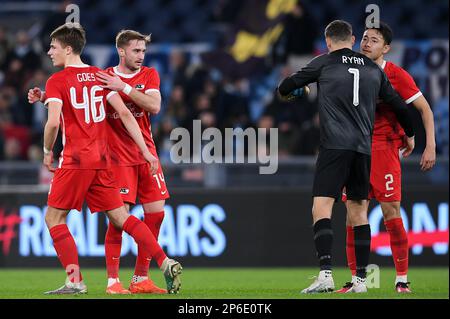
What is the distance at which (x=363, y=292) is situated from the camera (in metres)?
8.17

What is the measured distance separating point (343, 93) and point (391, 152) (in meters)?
1.06

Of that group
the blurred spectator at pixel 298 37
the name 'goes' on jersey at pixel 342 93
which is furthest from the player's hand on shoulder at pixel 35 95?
the blurred spectator at pixel 298 37

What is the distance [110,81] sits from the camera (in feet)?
26.5

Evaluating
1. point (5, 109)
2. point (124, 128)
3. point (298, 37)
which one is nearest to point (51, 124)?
point (124, 128)

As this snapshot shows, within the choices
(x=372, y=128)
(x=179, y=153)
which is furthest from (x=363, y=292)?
(x=179, y=153)

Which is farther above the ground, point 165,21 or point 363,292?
point 165,21

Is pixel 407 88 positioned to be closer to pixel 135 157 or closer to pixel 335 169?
pixel 335 169

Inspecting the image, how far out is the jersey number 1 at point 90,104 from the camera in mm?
7918

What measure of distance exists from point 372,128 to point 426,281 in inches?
110

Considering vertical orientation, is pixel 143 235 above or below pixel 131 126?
below

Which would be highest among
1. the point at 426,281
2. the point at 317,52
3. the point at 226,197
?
the point at 317,52

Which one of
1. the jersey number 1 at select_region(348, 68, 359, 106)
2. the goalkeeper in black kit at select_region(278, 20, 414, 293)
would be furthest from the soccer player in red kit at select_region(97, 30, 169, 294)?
the jersey number 1 at select_region(348, 68, 359, 106)

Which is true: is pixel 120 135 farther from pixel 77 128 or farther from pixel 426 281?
pixel 426 281
